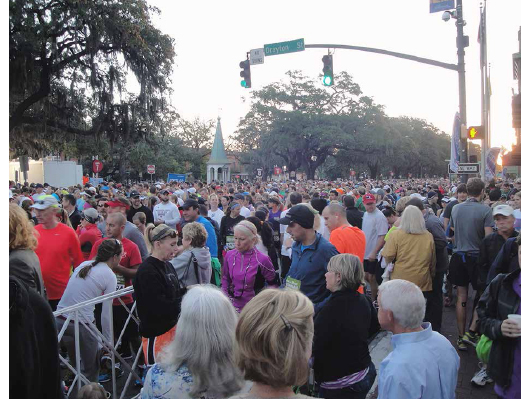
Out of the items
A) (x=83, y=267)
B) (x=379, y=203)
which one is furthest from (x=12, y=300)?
(x=379, y=203)

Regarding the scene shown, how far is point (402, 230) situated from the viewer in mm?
5445

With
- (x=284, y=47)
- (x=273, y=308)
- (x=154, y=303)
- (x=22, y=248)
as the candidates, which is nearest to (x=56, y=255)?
(x=22, y=248)

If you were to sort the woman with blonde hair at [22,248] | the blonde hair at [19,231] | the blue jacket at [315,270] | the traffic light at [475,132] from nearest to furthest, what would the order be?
the woman with blonde hair at [22,248], the blonde hair at [19,231], the blue jacket at [315,270], the traffic light at [475,132]

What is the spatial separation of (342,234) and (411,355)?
114 inches

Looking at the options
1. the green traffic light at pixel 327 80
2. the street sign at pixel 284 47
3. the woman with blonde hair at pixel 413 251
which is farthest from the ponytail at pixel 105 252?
the green traffic light at pixel 327 80

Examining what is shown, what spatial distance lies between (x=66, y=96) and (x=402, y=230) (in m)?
18.3

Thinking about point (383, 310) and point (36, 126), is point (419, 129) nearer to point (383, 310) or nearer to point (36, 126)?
point (36, 126)

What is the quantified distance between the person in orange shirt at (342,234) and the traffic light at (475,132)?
24.3 feet

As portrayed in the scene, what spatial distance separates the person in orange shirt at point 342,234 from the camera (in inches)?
206

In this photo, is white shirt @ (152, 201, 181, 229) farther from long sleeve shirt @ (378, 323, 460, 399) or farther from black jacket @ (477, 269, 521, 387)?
long sleeve shirt @ (378, 323, 460, 399)

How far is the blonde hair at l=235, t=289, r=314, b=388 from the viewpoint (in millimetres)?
1765

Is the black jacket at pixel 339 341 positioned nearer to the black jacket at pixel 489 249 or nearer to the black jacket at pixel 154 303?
the black jacket at pixel 154 303

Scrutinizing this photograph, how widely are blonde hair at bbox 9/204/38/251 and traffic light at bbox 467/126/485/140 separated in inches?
425

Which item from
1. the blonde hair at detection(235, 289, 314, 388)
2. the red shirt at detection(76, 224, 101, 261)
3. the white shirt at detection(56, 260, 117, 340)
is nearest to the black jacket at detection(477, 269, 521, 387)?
the blonde hair at detection(235, 289, 314, 388)
